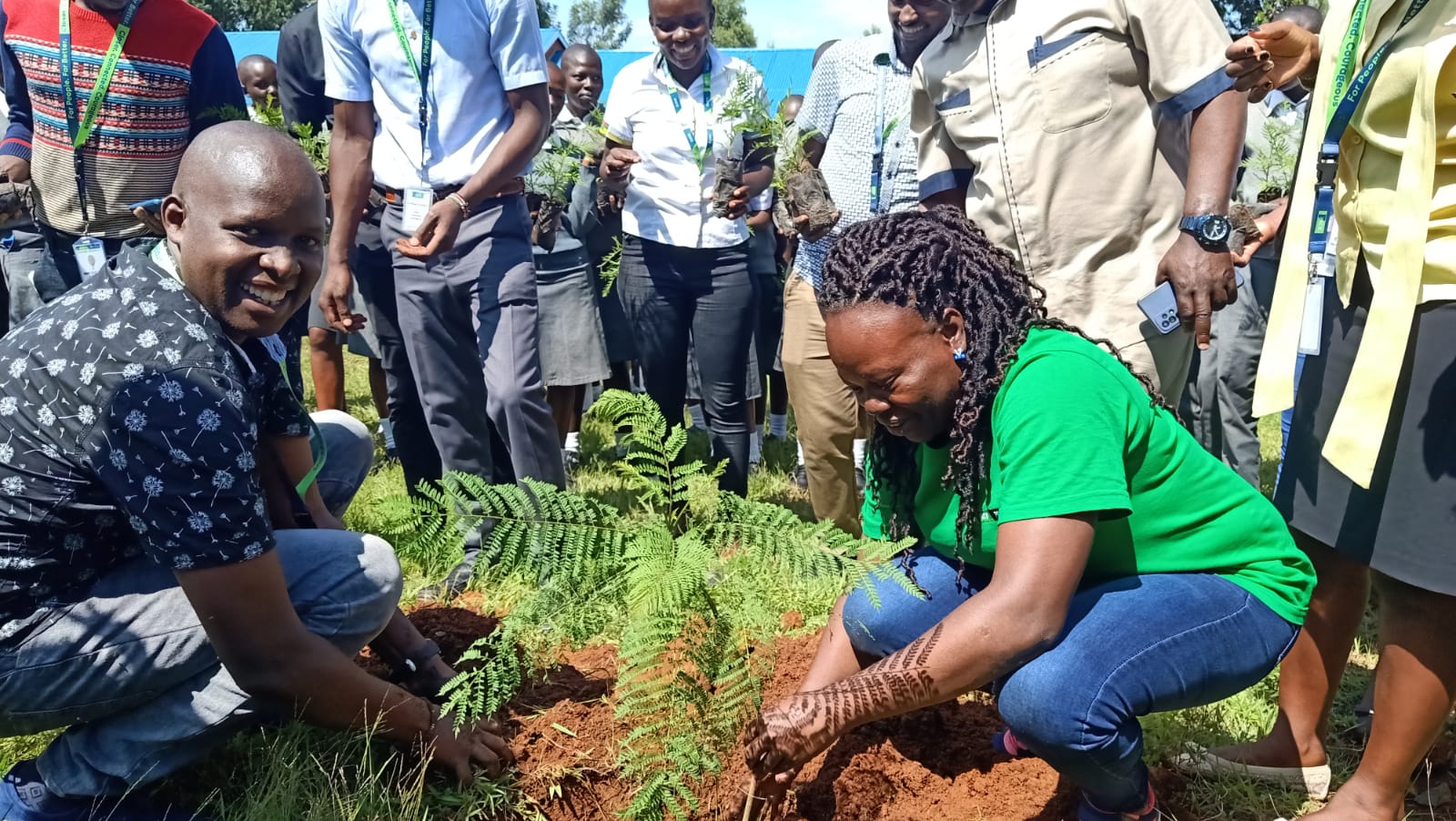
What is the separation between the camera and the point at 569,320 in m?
5.57

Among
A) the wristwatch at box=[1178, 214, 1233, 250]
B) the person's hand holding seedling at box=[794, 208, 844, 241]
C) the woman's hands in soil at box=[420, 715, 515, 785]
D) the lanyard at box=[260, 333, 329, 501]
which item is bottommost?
the woman's hands in soil at box=[420, 715, 515, 785]

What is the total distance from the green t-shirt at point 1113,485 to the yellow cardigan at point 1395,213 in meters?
0.26

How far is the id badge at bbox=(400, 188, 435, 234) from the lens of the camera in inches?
148

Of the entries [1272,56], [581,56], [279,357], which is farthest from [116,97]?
[1272,56]

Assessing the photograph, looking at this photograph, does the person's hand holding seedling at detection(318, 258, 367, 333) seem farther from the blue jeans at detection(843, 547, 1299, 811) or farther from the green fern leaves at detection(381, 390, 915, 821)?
the blue jeans at detection(843, 547, 1299, 811)

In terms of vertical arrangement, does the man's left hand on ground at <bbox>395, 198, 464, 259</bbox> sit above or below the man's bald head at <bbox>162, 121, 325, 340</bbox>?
below

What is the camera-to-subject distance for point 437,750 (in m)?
2.45

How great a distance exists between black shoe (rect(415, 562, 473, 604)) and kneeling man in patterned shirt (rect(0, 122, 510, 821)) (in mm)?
1200

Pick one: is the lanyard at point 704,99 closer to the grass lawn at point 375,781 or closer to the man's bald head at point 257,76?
the grass lawn at point 375,781

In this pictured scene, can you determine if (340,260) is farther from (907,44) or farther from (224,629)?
(907,44)

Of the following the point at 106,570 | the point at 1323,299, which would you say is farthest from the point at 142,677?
the point at 1323,299

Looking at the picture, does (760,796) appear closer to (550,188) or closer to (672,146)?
(672,146)

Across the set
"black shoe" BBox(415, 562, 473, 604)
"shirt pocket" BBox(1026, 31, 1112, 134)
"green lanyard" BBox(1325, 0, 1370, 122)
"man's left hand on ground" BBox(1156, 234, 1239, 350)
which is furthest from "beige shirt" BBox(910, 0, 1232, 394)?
"black shoe" BBox(415, 562, 473, 604)

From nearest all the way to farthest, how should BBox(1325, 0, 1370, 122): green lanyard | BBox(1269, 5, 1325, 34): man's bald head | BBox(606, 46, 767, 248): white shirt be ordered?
BBox(1325, 0, 1370, 122): green lanyard → BBox(606, 46, 767, 248): white shirt → BBox(1269, 5, 1325, 34): man's bald head
